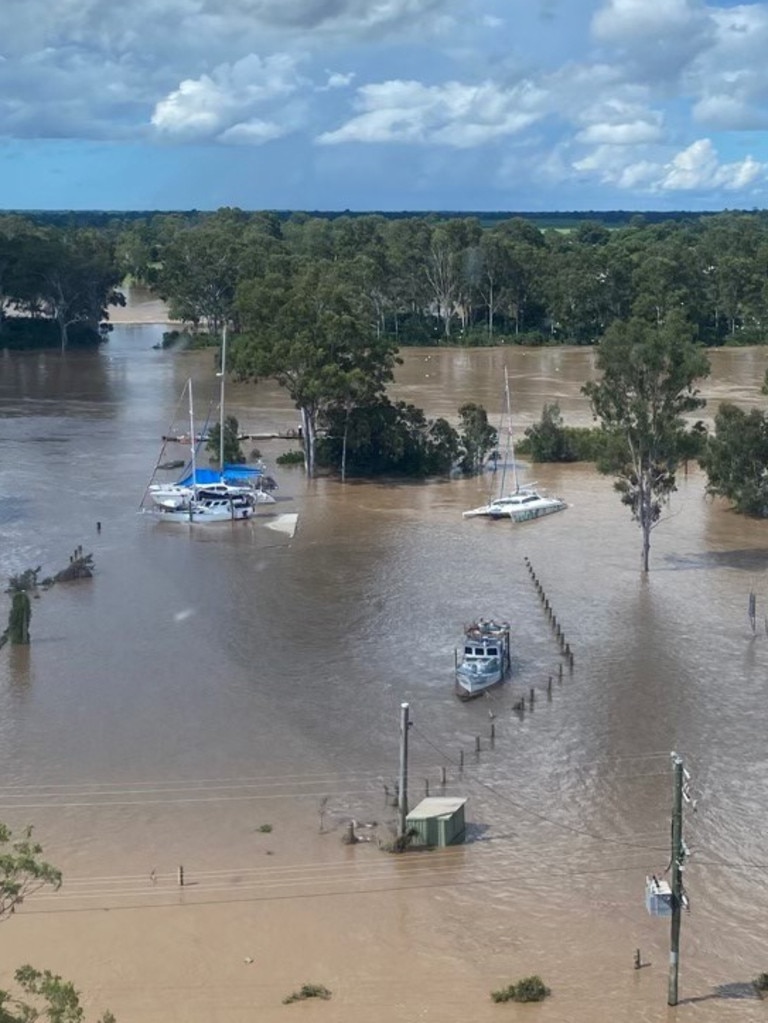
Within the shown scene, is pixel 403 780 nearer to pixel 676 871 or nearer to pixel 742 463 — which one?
pixel 676 871

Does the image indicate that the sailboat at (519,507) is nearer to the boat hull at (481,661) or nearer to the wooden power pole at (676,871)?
the boat hull at (481,661)

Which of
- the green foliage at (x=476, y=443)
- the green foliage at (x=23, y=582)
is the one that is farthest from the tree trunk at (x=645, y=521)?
the green foliage at (x=23, y=582)

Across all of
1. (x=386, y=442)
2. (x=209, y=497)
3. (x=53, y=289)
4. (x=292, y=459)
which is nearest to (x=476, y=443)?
(x=386, y=442)

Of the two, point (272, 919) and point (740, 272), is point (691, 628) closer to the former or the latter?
point (272, 919)

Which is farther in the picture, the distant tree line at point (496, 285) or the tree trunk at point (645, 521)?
the distant tree line at point (496, 285)

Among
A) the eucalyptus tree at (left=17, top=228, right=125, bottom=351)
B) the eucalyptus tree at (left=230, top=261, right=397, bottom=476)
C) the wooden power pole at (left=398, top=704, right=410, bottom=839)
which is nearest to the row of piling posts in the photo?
the wooden power pole at (left=398, top=704, right=410, bottom=839)

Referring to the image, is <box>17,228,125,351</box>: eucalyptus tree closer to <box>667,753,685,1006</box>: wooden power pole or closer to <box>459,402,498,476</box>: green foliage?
<box>459,402,498,476</box>: green foliage
